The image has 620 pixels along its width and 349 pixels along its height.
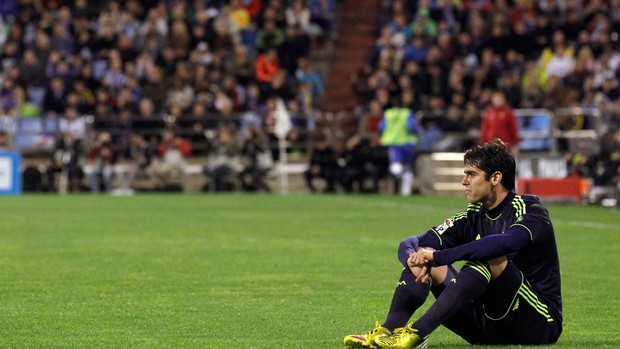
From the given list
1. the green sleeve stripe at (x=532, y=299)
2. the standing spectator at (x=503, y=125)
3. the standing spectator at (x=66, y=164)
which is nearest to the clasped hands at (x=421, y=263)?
the green sleeve stripe at (x=532, y=299)

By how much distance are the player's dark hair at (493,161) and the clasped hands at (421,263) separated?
1.75 feet

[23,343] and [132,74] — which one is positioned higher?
[132,74]

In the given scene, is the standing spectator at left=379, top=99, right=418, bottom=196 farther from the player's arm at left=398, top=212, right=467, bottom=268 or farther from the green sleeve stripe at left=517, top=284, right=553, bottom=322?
the green sleeve stripe at left=517, top=284, right=553, bottom=322

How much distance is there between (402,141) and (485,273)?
69.7ft

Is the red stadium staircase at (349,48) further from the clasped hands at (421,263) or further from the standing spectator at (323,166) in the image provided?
the clasped hands at (421,263)

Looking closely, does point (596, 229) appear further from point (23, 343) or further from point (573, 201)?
point (23, 343)

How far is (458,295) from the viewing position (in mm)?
7352

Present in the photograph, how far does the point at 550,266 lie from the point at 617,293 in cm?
326

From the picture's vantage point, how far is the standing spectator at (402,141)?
1121 inches

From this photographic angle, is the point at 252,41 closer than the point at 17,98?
No

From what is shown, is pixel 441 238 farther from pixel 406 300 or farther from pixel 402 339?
pixel 402 339

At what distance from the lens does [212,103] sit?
3156cm

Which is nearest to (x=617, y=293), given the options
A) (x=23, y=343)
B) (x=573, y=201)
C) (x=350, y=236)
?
(x=23, y=343)

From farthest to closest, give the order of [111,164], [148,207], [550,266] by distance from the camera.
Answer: [111,164], [148,207], [550,266]
